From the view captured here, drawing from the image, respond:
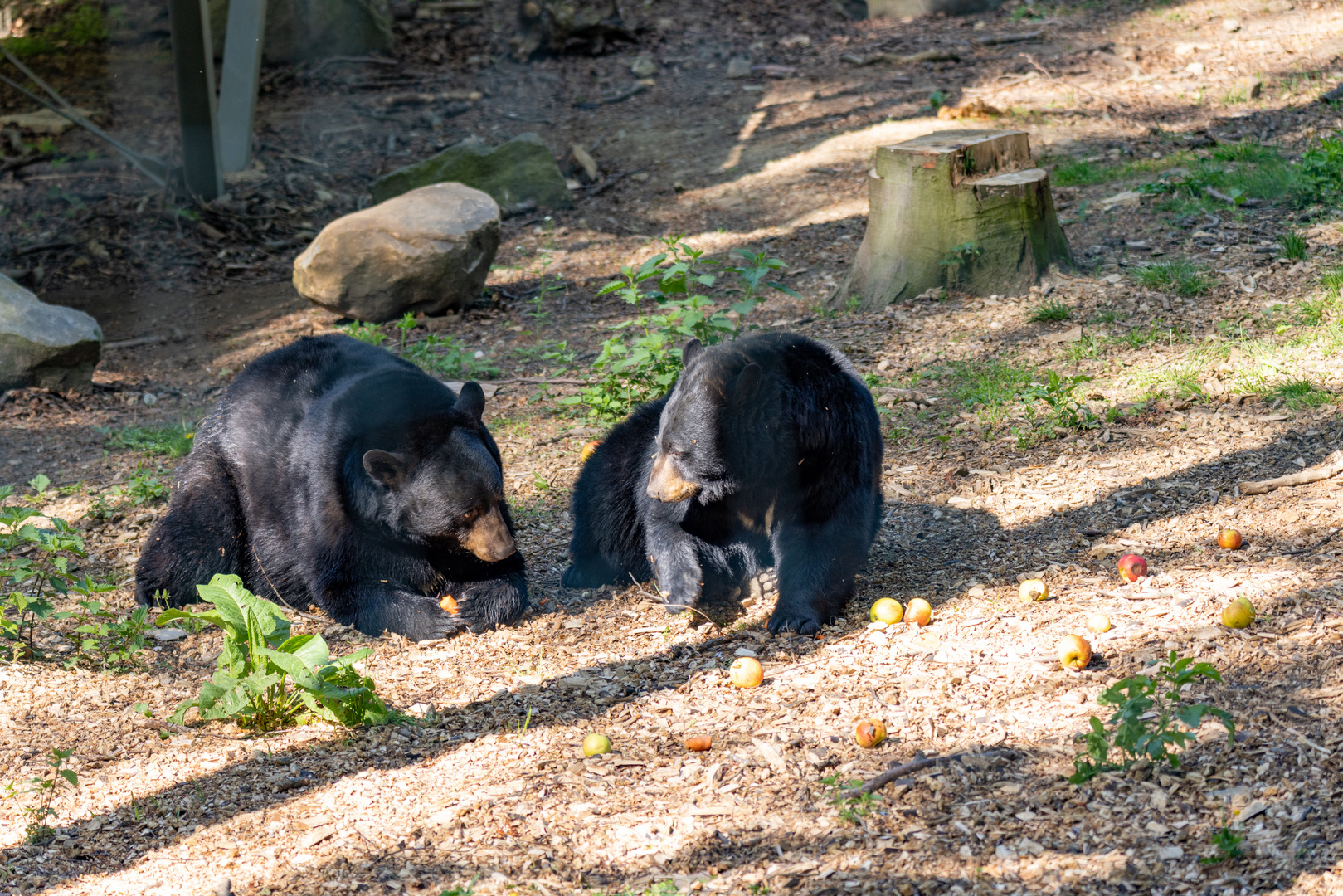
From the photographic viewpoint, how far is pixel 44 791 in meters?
3.31

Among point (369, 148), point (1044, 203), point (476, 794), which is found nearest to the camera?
point (476, 794)

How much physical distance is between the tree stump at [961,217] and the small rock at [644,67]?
313 inches

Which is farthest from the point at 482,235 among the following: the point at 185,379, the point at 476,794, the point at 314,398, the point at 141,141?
the point at 141,141

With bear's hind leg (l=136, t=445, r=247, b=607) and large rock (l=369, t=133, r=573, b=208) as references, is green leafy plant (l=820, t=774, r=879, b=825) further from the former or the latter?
large rock (l=369, t=133, r=573, b=208)

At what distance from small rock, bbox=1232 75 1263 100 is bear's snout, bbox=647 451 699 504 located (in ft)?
27.6

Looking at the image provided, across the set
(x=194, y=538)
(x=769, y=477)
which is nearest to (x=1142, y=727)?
(x=769, y=477)

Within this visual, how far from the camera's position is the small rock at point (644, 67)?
1441 centimetres

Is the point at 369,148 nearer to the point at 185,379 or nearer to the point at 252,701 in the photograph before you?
the point at 185,379

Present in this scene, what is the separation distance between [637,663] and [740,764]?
842mm

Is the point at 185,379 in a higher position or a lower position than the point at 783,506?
lower

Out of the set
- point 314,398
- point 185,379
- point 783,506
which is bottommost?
point 185,379

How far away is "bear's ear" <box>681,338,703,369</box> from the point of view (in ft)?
13.8

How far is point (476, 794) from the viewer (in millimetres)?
3189

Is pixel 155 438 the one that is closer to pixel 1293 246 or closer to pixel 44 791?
pixel 44 791
